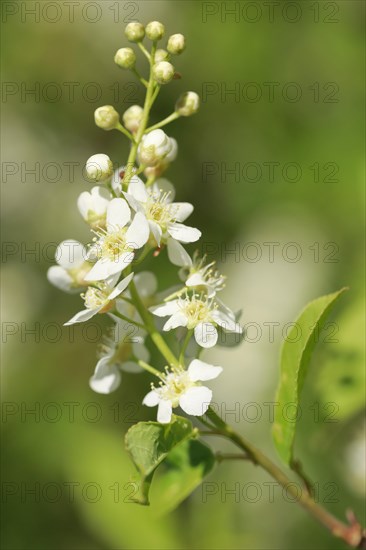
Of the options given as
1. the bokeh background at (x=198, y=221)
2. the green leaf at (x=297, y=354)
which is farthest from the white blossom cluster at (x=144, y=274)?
the bokeh background at (x=198, y=221)

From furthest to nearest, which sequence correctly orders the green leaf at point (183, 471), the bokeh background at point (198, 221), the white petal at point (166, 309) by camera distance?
the bokeh background at point (198, 221) → the green leaf at point (183, 471) → the white petal at point (166, 309)

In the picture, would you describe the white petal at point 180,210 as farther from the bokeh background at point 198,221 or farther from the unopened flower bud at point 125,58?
the bokeh background at point 198,221

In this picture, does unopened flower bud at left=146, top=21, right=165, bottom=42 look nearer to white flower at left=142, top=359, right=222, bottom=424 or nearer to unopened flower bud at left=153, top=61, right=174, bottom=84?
unopened flower bud at left=153, top=61, right=174, bottom=84

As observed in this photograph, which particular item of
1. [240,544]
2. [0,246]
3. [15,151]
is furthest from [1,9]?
[240,544]

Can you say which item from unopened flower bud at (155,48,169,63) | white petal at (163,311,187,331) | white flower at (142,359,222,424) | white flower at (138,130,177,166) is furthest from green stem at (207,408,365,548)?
unopened flower bud at (155,48,169,63)

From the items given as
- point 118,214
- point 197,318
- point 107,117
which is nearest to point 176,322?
point 197,318

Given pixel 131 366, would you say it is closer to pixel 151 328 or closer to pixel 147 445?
pixel 151 328
